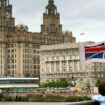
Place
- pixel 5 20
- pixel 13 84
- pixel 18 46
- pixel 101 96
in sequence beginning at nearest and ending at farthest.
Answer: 1. pixel 101 96
2. pixel 13 84
3. pixel 18 46
4. pixel 5 20

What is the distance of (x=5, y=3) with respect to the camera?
559ft

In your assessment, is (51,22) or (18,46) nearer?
(18,46)

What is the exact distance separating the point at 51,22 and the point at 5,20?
1627cm

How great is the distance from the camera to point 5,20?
162125 millimetres

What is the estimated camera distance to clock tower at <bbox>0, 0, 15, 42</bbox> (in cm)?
15838

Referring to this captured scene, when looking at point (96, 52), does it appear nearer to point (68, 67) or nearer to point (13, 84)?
point (13, 84)

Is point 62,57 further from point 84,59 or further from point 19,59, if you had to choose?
point 84,59

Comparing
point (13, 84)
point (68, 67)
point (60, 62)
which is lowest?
point (13, 84)

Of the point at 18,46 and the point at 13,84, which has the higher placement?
the point at 18,46

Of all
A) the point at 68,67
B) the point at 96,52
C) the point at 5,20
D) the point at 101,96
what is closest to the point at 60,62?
the point at 68,67

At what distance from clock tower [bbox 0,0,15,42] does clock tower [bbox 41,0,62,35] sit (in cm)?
1141

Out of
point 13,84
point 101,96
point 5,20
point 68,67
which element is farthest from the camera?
point 5,20

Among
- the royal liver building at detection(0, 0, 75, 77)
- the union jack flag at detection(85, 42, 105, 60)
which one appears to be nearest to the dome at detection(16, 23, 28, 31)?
the royal liver building at detection(0, 0, 75, 77)

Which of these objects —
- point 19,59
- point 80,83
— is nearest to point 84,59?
point 80,83
